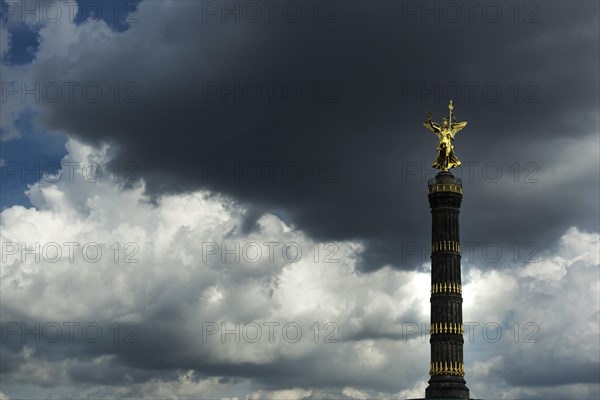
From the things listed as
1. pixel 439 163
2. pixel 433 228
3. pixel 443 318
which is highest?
pixel 439 163

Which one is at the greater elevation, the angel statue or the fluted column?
the angel statue

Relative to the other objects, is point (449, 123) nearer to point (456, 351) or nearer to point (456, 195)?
point (456, 195)

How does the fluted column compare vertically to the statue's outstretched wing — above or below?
below

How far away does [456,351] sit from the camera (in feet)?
388

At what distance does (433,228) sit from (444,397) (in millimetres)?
19462

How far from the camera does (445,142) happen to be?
125m

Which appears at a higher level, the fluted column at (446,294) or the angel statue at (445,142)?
the angel statue at (445,142)

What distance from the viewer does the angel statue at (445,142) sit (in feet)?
411

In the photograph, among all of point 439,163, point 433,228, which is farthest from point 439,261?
point 439,163

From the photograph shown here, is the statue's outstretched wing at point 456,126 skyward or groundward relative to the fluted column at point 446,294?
skyward

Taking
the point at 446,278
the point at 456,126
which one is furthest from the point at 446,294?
the point at 456,126

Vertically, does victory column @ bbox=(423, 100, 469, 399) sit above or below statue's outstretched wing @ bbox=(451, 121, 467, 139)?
below

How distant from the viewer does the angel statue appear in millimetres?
125188

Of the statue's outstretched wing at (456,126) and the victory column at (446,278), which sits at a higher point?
the statue's outstretched wing at (456,126)
